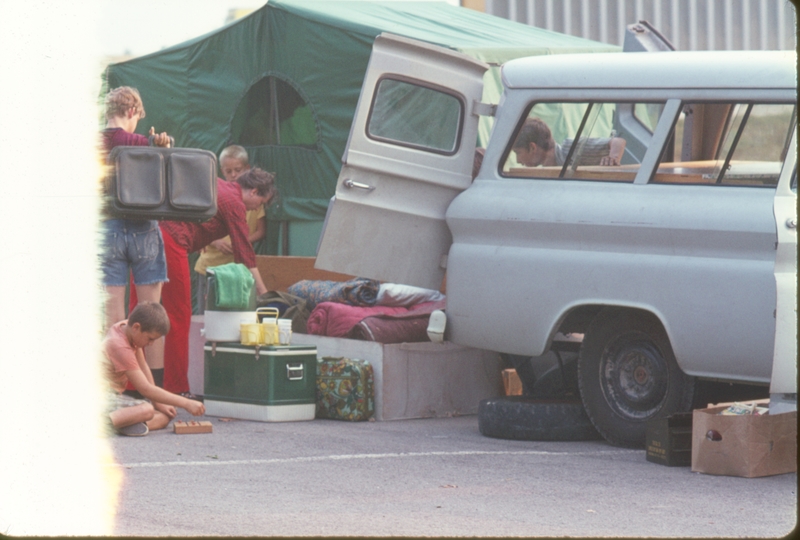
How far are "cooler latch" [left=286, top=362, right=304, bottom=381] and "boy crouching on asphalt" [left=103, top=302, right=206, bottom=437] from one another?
2.45 ft

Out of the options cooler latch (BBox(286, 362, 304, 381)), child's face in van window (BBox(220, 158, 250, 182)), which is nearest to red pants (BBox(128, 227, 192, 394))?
cooler latch (BBox(286, 362, 304, 381))

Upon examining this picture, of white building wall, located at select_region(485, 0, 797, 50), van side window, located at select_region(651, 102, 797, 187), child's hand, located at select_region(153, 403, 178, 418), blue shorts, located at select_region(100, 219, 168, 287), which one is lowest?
child's hand, located at select_region(153, 403, 178, 418)

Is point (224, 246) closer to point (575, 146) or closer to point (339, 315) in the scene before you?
point (339, 315)

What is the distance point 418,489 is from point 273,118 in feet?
19.7

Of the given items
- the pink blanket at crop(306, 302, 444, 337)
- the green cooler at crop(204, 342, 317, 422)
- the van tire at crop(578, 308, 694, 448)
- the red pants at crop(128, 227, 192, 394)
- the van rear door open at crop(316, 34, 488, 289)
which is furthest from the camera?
the red pants at crop(128, 227, 192, 394)

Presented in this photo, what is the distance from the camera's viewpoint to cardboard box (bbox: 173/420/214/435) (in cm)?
784

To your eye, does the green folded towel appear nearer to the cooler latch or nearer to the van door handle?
the cooler latch

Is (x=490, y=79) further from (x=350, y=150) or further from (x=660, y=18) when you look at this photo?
(x=660, y=18)

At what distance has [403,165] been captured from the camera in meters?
7.98

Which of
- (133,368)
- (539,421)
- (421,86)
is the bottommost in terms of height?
(539,421)

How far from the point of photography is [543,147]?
781 centimetres

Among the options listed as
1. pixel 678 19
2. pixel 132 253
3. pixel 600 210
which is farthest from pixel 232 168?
pixel 678 19

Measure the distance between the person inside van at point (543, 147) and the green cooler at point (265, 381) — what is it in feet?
6.26

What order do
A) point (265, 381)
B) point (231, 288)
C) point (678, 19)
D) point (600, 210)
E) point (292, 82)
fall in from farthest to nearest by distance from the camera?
1. point (678, 19)
2. point (292, 82)
3. point (231, 288)
4. point (265, 381)
5. point (600, 210)
